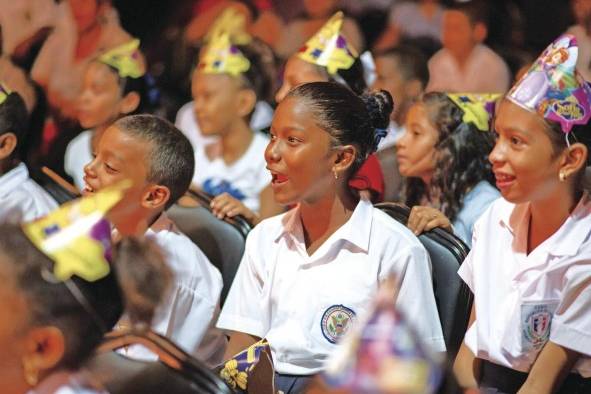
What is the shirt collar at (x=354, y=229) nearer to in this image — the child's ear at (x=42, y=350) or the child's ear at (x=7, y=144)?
the child's ear at (x=42, y=350)

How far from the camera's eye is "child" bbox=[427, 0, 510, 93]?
386cm

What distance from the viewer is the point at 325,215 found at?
201 cm

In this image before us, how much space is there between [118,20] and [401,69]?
1.61 metres

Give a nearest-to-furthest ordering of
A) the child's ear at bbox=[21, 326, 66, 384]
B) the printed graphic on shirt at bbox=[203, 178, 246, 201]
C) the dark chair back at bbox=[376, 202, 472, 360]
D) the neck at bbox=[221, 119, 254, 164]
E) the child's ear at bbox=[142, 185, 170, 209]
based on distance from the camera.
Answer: the child's ear at bbox=[21, 326, 66, 384], the dark chair back at bbox=[376, 202, 472, 360], the child's ear at bbox=[142, 185, 170, 209], the printed graphic on shirt at bbox=[203, 178, 246, 201], the neck at bbox=[221, 119, 254, 164]

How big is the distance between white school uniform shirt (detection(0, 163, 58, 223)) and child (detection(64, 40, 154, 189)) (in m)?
0.78

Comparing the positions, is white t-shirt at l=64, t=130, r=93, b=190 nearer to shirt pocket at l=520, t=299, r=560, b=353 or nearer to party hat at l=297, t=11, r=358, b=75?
party hat at l=297, t=11, r=358, b=75

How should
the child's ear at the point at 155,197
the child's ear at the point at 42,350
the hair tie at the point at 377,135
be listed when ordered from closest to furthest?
the child's ear at the point at 42,350, the hair tie at the point at 377,135, the child's ear at the point at 155,197

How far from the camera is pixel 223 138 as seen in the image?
3.41 m

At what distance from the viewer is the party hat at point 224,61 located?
11.4ft

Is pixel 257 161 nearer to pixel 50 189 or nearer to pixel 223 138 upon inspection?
pixel 223 138

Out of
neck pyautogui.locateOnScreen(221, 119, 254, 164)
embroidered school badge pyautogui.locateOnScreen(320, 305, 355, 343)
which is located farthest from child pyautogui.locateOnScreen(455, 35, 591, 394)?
neck pyautogui.locateOnScreen(221, 119, 254, 164)

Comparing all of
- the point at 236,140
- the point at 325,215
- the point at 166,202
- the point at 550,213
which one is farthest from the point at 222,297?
the point at 236,140

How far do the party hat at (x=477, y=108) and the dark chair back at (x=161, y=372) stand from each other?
135cm

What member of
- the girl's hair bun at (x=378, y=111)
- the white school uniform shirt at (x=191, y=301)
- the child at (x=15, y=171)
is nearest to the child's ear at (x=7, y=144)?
the child at (x=15, y=171)
